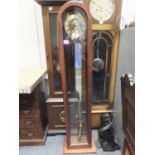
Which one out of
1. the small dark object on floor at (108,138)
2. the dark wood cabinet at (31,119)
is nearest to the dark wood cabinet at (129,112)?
the small dark object on floor at (108,138)

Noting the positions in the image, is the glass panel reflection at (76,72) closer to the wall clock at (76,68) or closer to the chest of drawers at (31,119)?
the wall clock at (76,68)

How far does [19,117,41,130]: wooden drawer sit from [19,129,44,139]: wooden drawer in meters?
0.05

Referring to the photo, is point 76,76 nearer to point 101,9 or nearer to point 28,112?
point 28,112

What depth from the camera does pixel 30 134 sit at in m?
1.92

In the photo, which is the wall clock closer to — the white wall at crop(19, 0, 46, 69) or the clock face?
the clock face

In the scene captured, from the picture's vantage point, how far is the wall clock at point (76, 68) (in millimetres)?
1513

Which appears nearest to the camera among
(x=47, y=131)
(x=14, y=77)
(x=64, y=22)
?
(x=14, y=77)

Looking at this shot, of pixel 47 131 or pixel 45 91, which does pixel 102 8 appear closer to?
pixel 45 91

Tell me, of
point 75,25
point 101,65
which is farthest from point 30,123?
point 75,25

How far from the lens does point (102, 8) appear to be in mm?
1812

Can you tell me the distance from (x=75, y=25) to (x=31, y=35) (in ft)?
2.69
